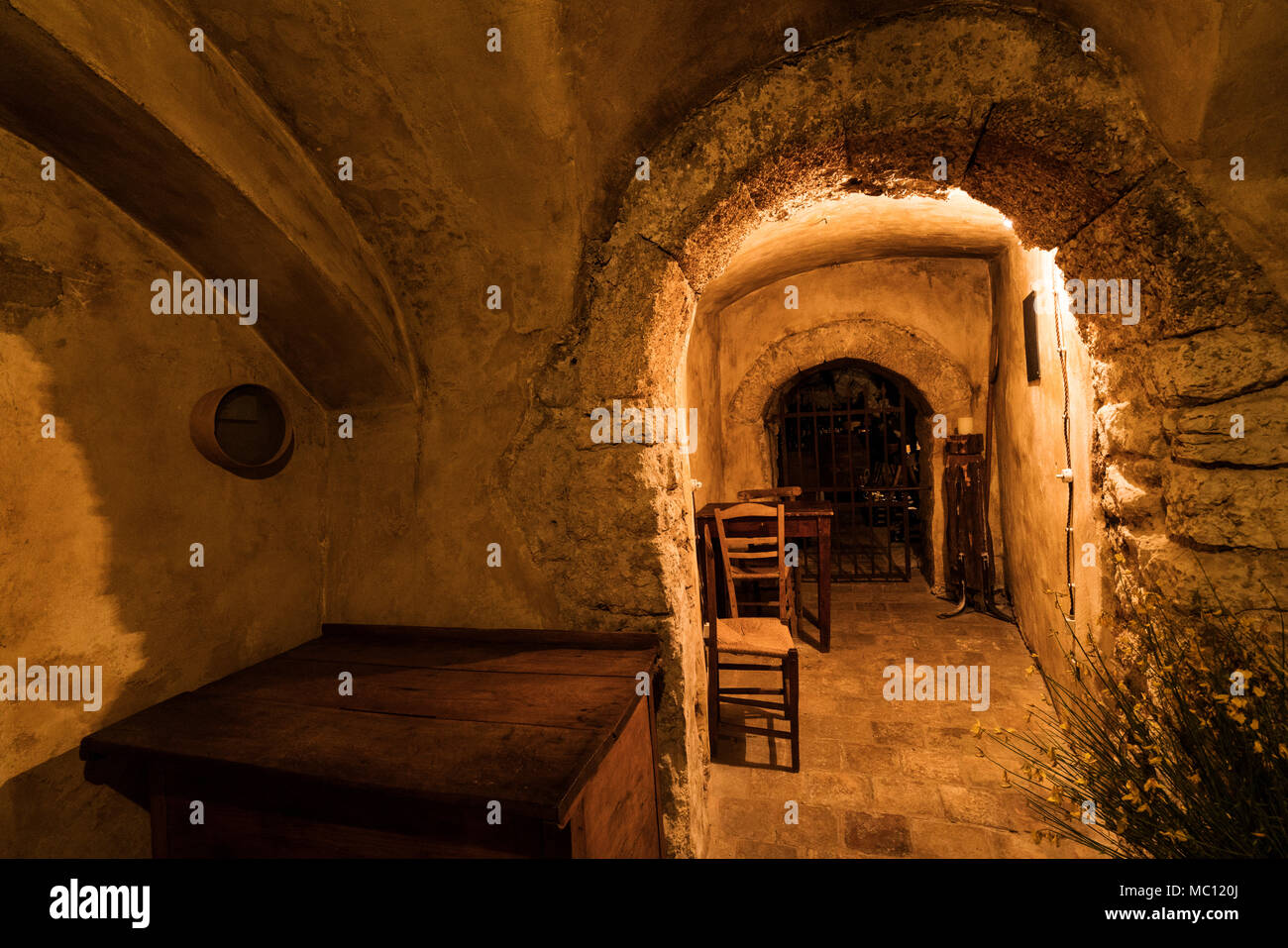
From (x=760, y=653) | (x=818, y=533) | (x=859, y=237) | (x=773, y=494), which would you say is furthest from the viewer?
(x=773, y=494)

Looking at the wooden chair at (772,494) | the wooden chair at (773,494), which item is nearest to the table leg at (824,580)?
the wooden chair at (772,494)

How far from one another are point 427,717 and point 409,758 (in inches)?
8.1

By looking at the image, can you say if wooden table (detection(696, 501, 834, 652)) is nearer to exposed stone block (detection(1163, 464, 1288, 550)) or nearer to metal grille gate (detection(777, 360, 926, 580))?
metal grille gate (detection(777, 360, 926, 580))

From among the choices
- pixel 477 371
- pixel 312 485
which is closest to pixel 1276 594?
pixel 477 371

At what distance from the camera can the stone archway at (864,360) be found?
5543 millimetres

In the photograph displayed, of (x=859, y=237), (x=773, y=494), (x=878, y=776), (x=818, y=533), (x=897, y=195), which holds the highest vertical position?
(x=859, y=237)

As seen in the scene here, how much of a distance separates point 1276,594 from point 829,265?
4.88 meters

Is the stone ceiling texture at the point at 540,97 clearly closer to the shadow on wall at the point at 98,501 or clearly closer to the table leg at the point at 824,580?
the shadow on wall at the point at 98,501

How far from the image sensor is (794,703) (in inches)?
112

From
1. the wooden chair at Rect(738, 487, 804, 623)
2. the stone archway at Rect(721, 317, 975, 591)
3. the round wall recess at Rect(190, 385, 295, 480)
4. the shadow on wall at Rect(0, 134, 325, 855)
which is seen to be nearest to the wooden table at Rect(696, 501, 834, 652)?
the wooden chair at Rect(738, 487, 804, 623)

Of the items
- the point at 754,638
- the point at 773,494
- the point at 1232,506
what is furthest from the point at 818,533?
the point at 1232,506

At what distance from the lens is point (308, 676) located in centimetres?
191

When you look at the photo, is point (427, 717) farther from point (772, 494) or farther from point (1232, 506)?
point (772, 494)

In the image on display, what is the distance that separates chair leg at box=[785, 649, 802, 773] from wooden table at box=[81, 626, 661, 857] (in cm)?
116
